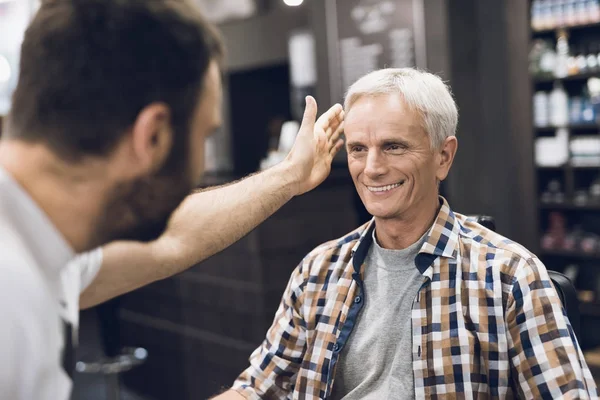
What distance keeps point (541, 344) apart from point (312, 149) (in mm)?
781

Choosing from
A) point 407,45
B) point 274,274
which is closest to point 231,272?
point 274,274

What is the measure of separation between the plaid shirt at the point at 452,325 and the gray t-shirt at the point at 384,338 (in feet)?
0.10

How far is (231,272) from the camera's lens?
12.9ft

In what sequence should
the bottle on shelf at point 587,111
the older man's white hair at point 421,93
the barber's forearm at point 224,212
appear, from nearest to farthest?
the barber's forearm at point 224,212, the older man's white hair at point 421,93, the bottle on shelf at point 587,111

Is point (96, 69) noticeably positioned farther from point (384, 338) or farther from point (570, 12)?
point (570, 12)

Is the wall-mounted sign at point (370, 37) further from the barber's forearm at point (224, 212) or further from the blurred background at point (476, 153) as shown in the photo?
the barber's forearm at point (224, 212)

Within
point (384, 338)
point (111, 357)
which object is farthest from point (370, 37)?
point (384, 338)

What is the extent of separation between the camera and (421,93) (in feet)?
5.91

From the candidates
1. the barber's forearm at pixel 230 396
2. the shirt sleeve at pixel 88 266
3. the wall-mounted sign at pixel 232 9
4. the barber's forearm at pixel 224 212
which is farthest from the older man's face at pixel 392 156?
the wall-mounted sign at pixel 232 9

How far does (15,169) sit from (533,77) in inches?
181

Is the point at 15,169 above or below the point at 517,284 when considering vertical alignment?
above

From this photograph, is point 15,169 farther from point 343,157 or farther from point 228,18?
point 228,18

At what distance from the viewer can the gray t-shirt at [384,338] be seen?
1.68 metres

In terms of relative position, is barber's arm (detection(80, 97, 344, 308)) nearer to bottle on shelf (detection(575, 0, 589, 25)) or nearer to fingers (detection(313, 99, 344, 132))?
fingers (detection(313, 99, 344, 132))
